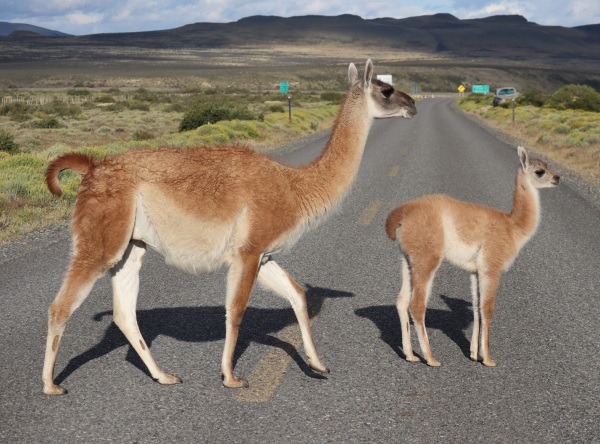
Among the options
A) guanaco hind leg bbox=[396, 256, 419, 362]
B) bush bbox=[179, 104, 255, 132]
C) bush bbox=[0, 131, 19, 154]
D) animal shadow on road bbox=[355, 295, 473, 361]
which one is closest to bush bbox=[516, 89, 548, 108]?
bush bbox=[179, 104, 255, 132]

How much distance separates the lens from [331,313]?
7.04 m

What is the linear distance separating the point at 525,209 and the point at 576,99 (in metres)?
54.3

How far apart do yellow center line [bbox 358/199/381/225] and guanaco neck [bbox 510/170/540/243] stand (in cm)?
536

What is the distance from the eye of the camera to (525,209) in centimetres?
626

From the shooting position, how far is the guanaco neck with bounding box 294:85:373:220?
5.59 m

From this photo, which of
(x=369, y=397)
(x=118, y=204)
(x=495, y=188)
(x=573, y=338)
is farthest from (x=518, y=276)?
(x=495, y=188)

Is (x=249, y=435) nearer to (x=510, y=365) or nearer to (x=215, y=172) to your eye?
(x=215, y=172)

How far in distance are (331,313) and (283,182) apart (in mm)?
2046

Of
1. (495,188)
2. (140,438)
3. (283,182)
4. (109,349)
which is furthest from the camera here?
(495,188)

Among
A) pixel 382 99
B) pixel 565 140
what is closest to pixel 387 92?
pixel 382 99

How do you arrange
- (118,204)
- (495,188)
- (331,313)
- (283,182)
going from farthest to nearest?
(495,188)
(331,313)
(283,182)
(118,204)

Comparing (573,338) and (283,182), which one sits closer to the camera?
(283,182)

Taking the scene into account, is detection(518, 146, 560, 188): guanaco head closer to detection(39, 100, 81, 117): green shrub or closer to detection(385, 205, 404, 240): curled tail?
detection(385, 205, 404, 240): curled tail

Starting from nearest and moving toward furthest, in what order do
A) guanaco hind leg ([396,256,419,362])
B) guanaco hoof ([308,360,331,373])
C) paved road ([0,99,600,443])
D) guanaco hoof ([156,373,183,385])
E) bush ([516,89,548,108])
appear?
paved road ([0,99,600,443])
guanaco hoof ([156,373,183,385])
guanaco hoof ([308,360,331,373])
guanaco hind leg ([396,256,419,362])
bush ([516,89,548,108])
